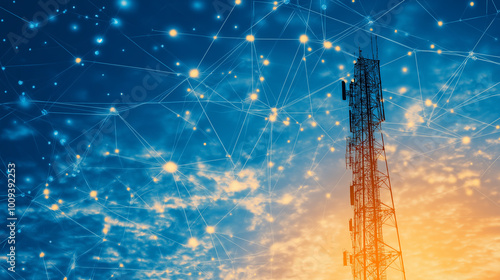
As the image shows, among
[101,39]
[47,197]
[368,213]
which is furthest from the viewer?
[368,213]

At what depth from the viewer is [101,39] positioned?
1235 centimetres

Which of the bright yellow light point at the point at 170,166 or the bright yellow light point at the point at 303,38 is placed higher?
the bright yellow light point at the point at 303,38

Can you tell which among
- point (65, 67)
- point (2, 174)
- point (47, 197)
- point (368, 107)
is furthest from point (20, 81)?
point (368, 107)

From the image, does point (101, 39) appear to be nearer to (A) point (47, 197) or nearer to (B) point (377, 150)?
(A) point (47, 197)

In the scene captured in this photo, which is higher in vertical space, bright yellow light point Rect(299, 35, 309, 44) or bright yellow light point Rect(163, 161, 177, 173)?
bright yellow light point Rect(299, 35, 309, 44)

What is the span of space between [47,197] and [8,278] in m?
4.80

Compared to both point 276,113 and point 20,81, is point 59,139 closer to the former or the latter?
point 20,81

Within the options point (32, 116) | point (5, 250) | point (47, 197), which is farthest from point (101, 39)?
point (5, 250)

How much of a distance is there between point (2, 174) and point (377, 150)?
1540 cm


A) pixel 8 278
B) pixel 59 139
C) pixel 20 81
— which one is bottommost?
pixel 8 278

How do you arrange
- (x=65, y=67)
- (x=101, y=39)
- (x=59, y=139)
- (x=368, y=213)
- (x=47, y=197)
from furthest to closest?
(x=368, y=213)
(x=47, y=197)
(x=59, y=139)
(x=65, y=67)
(x=101, y=39)

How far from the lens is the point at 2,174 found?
1418 centimetres

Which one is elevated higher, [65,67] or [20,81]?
[65,67]

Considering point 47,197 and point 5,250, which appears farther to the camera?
point 47,197
